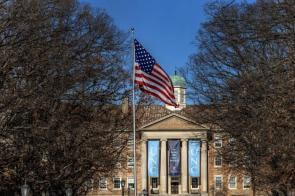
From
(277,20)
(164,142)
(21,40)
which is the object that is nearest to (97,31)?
(21,40)

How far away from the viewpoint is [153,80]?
30.1 m

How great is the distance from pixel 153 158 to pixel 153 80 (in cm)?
7990

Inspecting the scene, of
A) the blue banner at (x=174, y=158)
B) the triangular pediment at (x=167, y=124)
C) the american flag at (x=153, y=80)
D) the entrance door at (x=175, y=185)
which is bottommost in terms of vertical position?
the entrance door at (x=175, y=185)

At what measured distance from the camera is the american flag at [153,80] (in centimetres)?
2995

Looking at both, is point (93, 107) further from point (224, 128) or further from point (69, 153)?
point (224, 128)

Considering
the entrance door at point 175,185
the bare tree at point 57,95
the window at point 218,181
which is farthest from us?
the window at point 218,181

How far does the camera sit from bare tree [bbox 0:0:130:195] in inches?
1005

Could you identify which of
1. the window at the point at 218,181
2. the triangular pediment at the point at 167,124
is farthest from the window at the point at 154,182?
the window at the point at 218,181

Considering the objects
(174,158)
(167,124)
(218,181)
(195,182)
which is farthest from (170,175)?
(218,181)

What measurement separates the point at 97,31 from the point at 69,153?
6.76 meters

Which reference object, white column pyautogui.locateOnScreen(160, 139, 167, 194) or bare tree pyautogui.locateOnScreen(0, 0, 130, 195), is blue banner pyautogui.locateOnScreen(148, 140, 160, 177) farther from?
bare tree pyautogui.locateOnScreen(0, 0, 130, 195)

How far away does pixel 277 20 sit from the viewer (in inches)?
725

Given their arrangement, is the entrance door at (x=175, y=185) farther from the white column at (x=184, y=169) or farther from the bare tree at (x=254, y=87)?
the bare tree at (x=254, y=87)

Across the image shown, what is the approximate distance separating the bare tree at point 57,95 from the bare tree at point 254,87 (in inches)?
220
